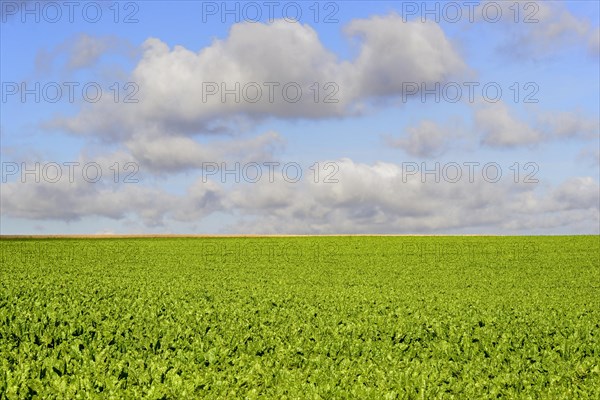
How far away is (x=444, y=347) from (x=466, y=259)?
1196 inches

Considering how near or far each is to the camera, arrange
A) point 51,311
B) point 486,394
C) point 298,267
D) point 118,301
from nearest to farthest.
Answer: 1. point 486,394
2. point 51,311
3. point 118,301
4. point 298,267

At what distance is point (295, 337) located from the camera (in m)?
16.6

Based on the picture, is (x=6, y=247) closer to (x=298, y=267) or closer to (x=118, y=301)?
(x=298, y=267)

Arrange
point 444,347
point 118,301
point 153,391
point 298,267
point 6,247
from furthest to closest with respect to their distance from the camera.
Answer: point 6,247, point 298,267, point 118,301, point 444,347, point 153,391

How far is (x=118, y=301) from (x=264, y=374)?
30.7ft

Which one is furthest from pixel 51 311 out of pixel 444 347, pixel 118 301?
pixel 444 347

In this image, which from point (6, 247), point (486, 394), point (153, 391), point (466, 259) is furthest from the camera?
point (6, 247)

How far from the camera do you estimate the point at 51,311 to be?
61.2ft

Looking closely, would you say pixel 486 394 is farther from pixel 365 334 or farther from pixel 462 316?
pixel 462 316

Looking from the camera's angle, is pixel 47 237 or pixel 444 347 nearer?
pixel 444 347

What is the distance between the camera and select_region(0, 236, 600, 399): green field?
12.7m

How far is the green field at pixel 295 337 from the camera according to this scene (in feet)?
41.6

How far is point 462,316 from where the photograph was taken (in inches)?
778

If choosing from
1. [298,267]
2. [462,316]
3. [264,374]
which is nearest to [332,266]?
[298,267]
